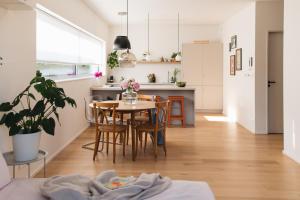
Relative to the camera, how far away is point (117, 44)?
19.4ft

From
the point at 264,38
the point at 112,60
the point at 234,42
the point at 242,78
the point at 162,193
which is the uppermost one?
the point at 234,42

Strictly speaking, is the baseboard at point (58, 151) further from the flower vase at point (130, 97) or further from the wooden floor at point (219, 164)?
the flower vase at point (130, 97)

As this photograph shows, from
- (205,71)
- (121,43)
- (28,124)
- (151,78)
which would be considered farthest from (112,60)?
(28,124)

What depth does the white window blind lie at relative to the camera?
14.5 ft

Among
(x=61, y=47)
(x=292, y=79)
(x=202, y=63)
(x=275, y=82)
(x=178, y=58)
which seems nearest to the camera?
(x=292, y=79)

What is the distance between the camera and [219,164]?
4.20m

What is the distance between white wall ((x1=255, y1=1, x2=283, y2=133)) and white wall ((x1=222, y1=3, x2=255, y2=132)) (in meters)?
0.12

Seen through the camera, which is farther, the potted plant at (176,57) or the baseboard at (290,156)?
the potted plant at (176,57)

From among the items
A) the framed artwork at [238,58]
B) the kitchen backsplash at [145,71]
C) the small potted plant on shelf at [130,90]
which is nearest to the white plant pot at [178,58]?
the kitchen backsplash at [145,71]

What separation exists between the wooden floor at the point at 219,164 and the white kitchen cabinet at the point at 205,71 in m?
3.40

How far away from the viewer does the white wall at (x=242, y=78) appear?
6.45m

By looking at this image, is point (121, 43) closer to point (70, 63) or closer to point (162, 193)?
point (70, 63)

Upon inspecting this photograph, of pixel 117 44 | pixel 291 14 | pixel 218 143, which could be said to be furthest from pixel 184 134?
pixel 291 14

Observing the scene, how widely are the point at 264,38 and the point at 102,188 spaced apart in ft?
16.9
